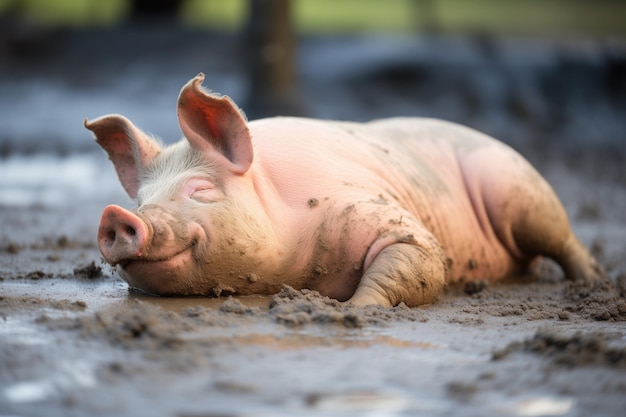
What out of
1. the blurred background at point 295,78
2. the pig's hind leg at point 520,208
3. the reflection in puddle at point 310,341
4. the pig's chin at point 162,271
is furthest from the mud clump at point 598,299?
the blurred background at point 295,78

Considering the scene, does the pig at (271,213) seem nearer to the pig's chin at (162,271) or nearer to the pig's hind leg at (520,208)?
the pig's chin at (162,271)

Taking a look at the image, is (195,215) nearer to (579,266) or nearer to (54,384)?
(54,384)

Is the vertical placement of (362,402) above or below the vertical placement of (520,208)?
below

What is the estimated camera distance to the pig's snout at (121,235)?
392cm

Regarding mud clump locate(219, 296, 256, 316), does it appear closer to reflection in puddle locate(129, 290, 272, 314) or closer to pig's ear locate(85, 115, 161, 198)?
reflection in puddle locate(129, 290, 272, 314)

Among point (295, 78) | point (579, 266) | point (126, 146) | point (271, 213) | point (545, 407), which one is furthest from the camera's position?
point (295, 78)

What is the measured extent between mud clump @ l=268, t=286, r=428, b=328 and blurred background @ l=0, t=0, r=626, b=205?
6.12 meters

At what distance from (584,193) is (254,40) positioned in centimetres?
405

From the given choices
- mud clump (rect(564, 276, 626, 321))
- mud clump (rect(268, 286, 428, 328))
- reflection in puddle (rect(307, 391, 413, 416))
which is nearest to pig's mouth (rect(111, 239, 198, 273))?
mud clump (rect(268, 286, 428, 328))

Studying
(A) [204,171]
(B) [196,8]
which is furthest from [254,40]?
(B) [196,8]

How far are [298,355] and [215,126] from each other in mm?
1540

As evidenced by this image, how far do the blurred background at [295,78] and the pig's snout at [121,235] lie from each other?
5.91m

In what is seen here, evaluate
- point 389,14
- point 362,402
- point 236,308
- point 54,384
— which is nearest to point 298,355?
point 362,402

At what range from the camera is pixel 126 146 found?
4875 mm
